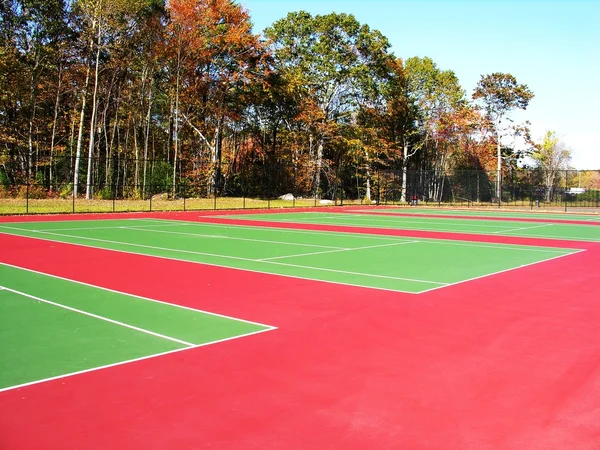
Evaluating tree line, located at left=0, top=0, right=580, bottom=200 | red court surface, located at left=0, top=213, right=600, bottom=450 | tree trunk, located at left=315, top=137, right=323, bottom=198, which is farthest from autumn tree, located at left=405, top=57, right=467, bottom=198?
red court surface, located at left=0, top=213, right=600, bottom=450

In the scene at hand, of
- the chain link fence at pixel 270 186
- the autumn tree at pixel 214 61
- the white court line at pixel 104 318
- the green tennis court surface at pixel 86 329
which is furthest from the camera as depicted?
the autumn tree at pixel 214 61

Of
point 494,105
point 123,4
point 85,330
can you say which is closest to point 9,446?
point 85,330

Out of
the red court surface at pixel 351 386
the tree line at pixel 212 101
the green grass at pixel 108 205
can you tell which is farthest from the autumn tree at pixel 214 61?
the red court surface at pixel 351 386

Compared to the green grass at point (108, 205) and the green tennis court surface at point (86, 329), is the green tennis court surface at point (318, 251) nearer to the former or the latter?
the green tennis court surface at point (86, 329)

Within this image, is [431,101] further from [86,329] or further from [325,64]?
[86,329]

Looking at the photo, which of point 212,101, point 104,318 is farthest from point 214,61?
point 104,318

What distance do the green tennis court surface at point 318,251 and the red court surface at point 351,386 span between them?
244 centimetres

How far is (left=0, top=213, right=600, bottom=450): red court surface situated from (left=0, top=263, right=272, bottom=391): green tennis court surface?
1.09 feet

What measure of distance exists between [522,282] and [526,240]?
387 inches

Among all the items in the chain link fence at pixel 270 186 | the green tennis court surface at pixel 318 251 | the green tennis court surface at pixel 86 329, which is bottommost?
the green tennis court surface at pixel 86 329

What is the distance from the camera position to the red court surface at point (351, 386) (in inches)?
168

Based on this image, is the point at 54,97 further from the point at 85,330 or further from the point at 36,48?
the point at 85,330

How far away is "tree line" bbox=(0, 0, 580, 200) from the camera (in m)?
41.2

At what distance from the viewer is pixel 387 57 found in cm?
5203
